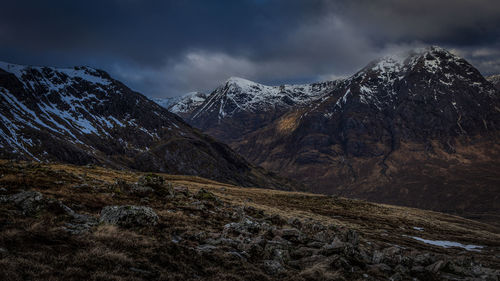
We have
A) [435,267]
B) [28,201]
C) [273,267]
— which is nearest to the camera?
[273,267]

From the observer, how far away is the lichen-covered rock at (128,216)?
17156 mm

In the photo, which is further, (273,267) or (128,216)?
(128,216)

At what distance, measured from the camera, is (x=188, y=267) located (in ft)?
42.1

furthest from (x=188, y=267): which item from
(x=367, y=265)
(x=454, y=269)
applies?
(x=454, y=269)

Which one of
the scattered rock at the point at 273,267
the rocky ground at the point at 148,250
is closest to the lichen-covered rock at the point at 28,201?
the rocky ground at the point at 148,250

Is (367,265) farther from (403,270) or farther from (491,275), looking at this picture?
(491,275)

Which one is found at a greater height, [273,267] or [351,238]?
[273,267]

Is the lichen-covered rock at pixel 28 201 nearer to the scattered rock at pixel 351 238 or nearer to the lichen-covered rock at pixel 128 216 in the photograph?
the lichen-covered rock at pixel 128 216

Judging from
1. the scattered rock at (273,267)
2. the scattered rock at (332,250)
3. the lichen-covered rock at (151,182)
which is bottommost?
the scattered rock at (273,267)

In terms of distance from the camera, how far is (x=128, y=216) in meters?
17.6

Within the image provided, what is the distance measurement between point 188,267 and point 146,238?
3.46 m

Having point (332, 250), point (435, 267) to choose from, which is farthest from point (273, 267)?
point (435, 267)

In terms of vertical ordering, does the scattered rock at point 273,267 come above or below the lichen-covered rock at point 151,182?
below

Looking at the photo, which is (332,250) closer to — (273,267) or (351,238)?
(273,267)
